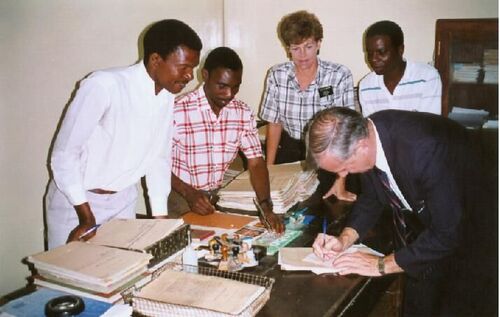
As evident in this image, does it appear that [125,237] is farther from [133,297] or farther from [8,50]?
[8,50]

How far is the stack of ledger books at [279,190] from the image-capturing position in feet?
7.38

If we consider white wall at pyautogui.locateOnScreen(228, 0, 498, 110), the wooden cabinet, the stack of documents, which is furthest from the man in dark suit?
white wall at pyautogui.locateOnScreen(228, 0, 498, 110)

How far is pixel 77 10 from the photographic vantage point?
278cm

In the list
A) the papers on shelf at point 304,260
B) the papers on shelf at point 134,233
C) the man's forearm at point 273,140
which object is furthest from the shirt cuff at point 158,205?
the man's forearm at point 273,140

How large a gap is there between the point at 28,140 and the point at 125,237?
1347 mm

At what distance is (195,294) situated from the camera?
51.7 inches

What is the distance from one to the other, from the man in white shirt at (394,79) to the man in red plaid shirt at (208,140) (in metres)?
0.85

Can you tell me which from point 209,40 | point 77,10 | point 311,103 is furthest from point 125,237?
point 209,40

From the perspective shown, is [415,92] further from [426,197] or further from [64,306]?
[64,306]

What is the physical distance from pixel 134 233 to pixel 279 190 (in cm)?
87

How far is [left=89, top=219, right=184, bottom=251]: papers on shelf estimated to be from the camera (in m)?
1.48

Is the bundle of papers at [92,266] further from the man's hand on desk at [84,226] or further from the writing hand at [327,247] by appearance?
the writing hand at [327,247]

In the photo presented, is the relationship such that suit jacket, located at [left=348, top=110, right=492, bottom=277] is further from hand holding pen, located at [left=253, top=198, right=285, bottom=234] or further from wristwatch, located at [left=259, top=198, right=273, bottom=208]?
wristwatch, located at [left=259, top=198, right=273, bottom=208]

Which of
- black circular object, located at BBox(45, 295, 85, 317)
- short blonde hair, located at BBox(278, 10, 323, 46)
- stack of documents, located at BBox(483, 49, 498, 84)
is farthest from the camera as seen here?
stack of documents, located at BBox(483, 49, 498, 84)
